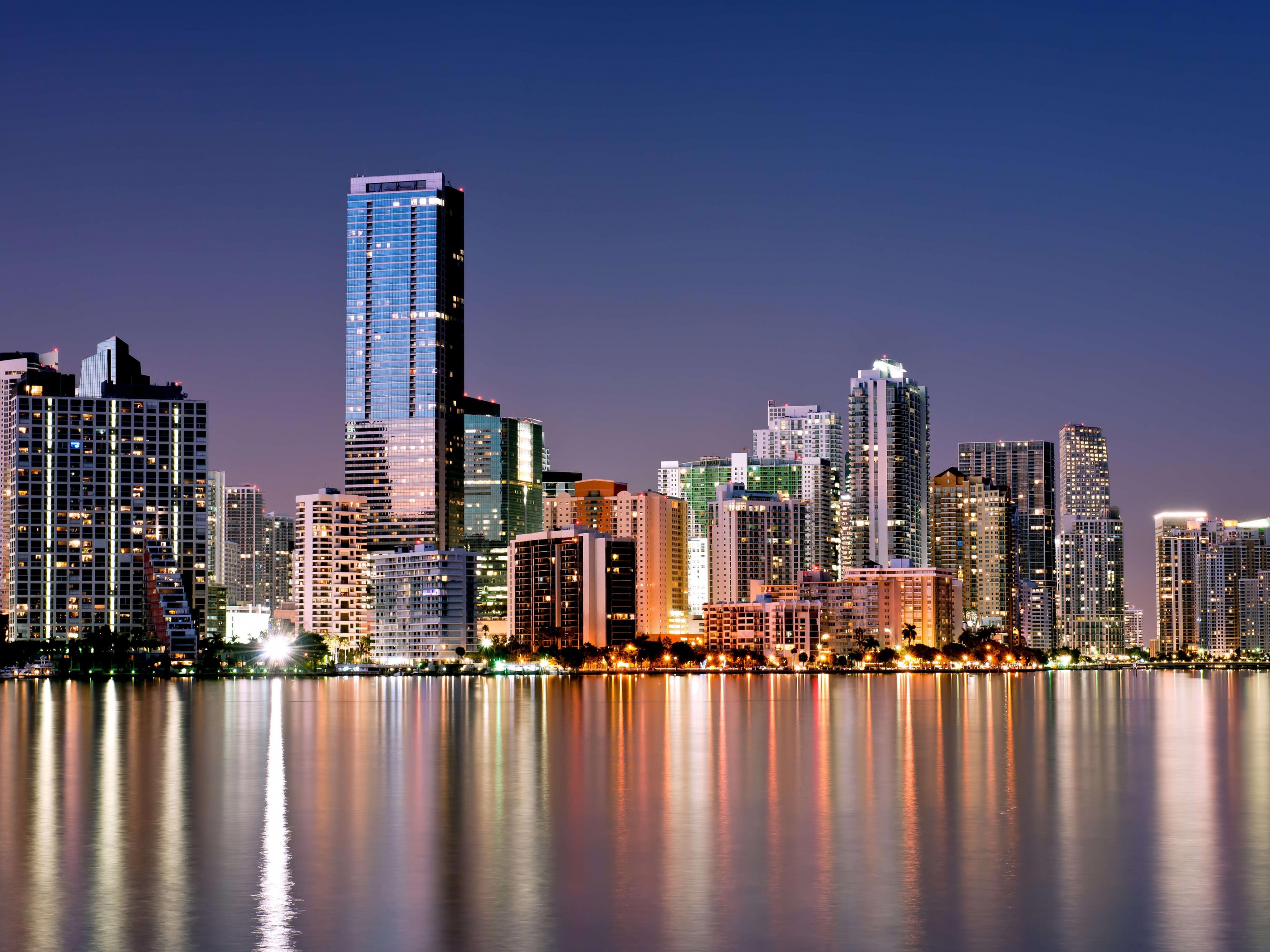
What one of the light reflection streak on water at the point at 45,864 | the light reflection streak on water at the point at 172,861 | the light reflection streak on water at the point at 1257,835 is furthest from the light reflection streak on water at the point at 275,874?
the light reflection streak on water at the point at 1257,835

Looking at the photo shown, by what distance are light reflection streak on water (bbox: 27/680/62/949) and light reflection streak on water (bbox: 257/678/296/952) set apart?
4494 millimetres


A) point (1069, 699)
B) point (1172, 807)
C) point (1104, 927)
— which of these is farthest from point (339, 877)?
point (1069, 699)

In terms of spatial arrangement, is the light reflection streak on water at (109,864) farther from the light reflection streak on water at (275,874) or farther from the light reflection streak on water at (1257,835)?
the light reflection streak on water at (1257,835)

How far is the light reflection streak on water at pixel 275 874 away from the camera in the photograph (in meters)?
34.3

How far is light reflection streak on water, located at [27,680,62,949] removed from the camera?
113 ft

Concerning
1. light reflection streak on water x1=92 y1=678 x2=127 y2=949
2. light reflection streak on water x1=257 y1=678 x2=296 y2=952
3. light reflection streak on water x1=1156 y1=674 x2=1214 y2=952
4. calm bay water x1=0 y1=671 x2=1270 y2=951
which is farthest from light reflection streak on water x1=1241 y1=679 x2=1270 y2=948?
light reflection streak on water x1=92 y1=678 x2=127 y2=949

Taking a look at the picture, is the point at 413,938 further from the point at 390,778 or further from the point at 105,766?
Result: the point at 105,766

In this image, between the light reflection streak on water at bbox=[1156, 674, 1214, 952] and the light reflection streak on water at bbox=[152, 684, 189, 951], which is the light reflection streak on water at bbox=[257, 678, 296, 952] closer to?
the light reflection streak on water at bbox=[152, 684, 189, 951]

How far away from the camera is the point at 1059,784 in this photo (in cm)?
6956

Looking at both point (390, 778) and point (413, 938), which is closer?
point (413, 938)

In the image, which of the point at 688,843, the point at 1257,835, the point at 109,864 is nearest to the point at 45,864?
the point at 109,864

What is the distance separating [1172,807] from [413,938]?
36.3 m

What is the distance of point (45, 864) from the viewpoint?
4378cm

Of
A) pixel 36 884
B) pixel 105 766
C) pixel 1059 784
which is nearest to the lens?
pixel 36 884
